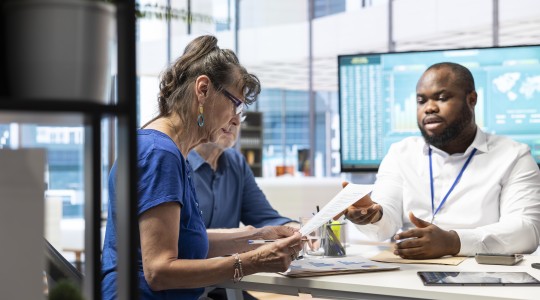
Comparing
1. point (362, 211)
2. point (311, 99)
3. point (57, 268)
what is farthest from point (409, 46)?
point (57, 268)

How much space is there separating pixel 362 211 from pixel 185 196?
29.2 inches

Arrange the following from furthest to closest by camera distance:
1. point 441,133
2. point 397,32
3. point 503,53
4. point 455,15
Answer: point 397,32 < point 455,15 < point 503,53 < point 441,133

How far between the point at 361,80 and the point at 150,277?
2052mm

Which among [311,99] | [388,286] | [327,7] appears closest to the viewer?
[388,286]

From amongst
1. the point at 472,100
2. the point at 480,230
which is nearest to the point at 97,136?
the point at 480,230

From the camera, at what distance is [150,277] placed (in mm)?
1695

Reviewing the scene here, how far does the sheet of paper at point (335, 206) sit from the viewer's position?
6.10ft

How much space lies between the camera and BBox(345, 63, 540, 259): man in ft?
7.88

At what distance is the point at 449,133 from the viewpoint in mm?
2635

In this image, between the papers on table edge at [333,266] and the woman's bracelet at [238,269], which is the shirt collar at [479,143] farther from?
the woman's bracelet at [238,269]

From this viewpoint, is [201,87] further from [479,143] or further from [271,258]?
[479,143]

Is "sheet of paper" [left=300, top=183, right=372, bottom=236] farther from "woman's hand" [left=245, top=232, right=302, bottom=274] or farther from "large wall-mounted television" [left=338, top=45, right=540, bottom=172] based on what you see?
"large wall-mounted television" [left=338, top=45, right=540, bottom=172]

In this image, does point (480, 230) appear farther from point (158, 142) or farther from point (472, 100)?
point (158, 142)

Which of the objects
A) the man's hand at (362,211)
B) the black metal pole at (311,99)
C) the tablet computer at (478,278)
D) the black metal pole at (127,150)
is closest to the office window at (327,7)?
the black metal pole at (311,99)
